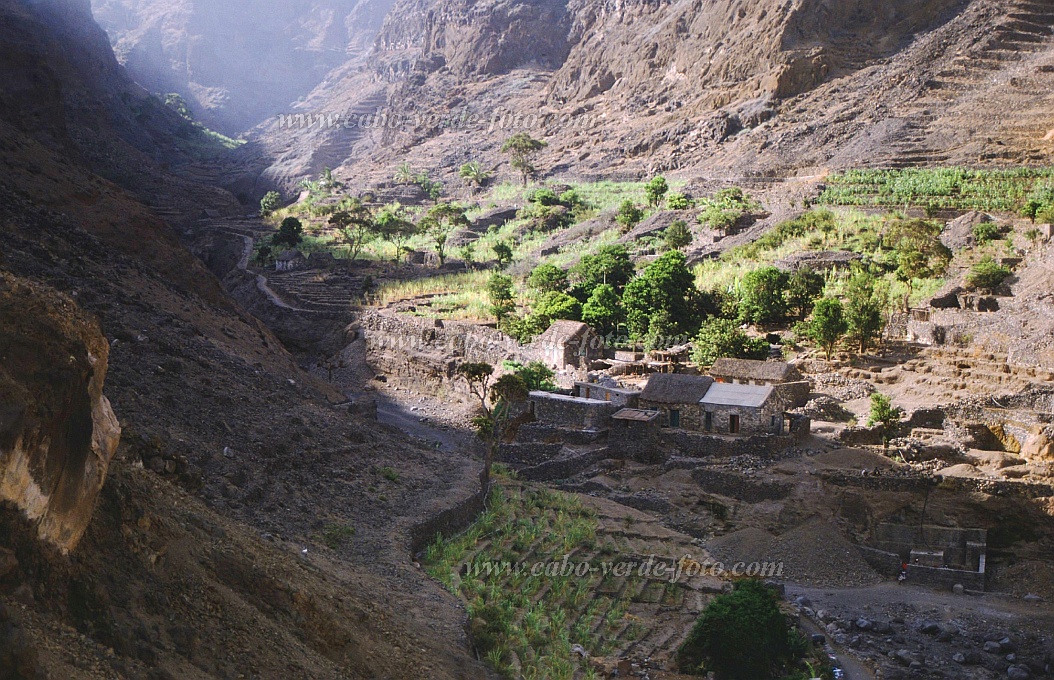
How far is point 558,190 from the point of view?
7688cm

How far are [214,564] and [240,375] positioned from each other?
10069 millimetres

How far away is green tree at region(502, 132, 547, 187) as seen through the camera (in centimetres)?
8344

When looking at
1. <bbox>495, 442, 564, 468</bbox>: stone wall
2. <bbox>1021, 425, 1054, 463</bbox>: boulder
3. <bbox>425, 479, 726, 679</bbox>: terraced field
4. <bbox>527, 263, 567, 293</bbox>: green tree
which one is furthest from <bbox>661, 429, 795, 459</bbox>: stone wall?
<bbox>527, 263, 567, 293</bbox>: green tree

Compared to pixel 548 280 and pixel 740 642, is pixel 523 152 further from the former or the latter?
pixel 740 642

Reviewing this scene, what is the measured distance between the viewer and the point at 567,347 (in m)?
32.3

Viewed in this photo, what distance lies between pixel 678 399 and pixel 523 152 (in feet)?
205

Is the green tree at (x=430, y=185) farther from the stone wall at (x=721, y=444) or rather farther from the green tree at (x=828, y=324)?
the stone wall at (x=721, y=444)

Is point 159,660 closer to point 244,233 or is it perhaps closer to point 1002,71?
point 244,233

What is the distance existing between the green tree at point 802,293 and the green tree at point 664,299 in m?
3.43

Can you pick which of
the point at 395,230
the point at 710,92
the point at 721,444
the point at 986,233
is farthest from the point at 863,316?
the point at 710,92

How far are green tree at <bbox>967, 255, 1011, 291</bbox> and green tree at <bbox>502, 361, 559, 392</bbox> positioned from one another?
52.6 feet

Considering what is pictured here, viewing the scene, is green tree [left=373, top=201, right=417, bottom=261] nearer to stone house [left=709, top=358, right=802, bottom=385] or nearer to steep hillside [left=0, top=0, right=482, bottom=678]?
steep hillside [left=0, top=0, right=482, bottom=678]

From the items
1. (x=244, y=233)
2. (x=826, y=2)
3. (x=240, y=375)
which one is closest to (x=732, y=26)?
(x=826, y=2)

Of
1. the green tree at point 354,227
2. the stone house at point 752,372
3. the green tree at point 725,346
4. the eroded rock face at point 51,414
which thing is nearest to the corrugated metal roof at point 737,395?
the stone house at point 752,372
